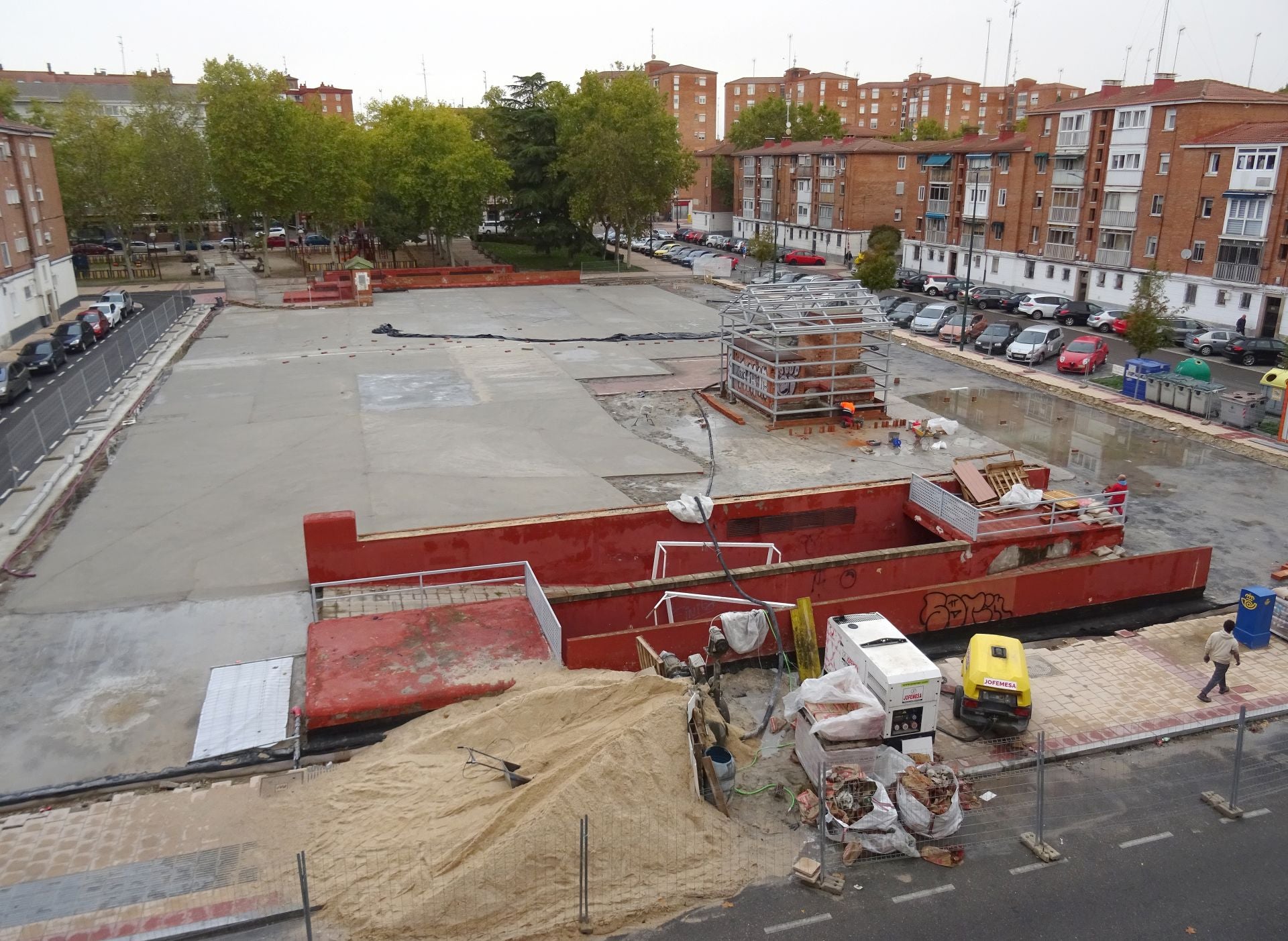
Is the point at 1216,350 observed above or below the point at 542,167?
below

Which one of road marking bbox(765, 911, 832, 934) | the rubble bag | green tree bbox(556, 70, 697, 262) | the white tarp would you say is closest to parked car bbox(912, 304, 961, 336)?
green tree bbox(556, 70, 697, 262)

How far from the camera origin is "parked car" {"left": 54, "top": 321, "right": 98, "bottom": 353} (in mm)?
33750

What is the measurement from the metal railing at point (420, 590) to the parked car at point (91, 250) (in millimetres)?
60074

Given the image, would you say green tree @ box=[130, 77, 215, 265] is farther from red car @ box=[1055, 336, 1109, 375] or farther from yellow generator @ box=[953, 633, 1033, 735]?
yellow generator @ box=[953, 633, 1033, 735]

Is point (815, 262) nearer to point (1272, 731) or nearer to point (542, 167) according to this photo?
point (542, 167)

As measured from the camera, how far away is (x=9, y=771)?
1023 centimetres

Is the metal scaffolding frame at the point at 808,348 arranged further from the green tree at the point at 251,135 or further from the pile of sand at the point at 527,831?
the green tree at the point at 251,135

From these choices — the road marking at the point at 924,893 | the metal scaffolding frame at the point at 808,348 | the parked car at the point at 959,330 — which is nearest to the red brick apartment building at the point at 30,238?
the metal scaffolding frame at the point at 808,348

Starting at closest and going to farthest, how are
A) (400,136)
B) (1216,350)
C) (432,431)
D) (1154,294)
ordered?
(432,431) → (1154,294) → (1216,350) → (400,136)

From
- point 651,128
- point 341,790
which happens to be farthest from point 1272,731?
point 651,128

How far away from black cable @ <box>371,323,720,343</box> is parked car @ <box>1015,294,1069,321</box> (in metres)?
15.3

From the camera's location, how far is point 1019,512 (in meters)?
16.1

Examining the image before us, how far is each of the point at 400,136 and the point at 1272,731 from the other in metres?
53.2

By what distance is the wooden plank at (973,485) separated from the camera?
54.6 ft
